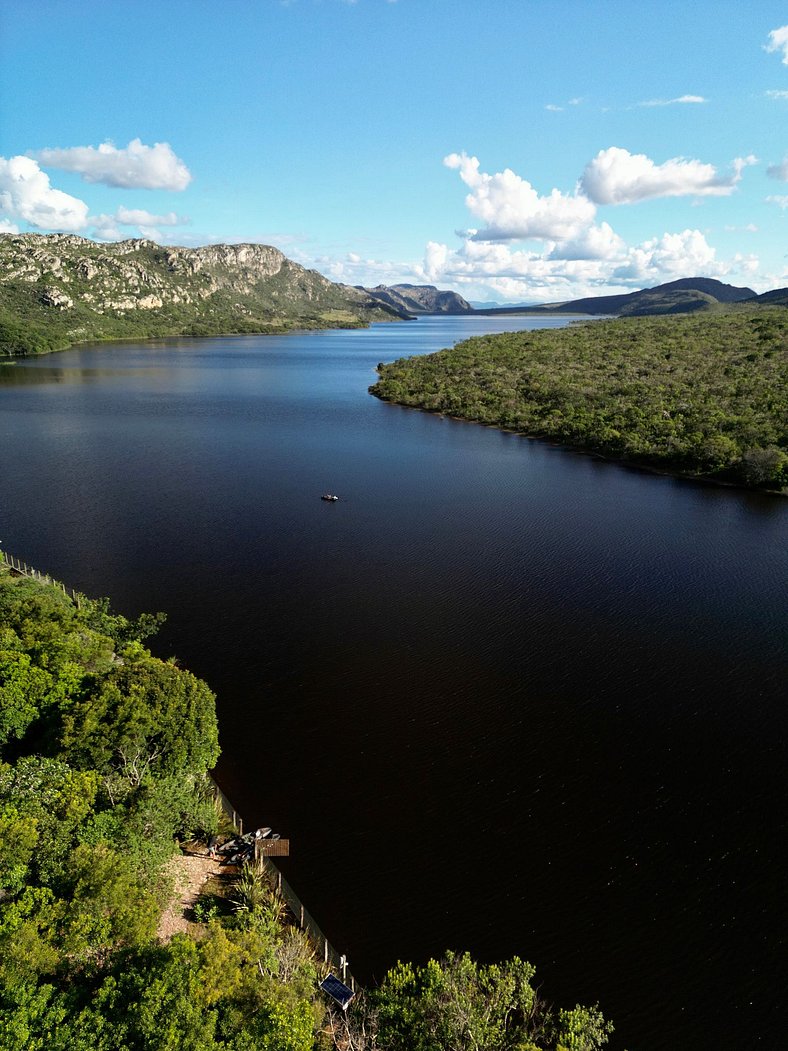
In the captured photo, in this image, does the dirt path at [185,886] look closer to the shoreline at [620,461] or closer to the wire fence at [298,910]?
the wire fence at [298,910]

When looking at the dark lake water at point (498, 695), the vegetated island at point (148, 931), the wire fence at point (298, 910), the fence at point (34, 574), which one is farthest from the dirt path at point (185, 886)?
the fence at point (34, 574)

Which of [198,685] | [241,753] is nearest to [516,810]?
[241,753]

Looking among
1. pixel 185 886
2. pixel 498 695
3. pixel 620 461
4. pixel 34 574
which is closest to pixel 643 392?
pixel 620 461

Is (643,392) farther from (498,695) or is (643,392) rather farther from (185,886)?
(185,886)

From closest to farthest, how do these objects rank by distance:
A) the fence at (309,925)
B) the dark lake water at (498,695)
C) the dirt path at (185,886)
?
1. the fence at (309,925)
2. the dirt path at (185,886)
3. the dark lake water at (498,695)

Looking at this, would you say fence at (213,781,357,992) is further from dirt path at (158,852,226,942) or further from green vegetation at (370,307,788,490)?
green vegetation at (370,307,788,490)

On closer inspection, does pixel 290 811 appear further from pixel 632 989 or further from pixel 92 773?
pixel 632 989

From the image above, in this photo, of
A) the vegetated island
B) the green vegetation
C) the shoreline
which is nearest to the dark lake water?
the vegetated island
